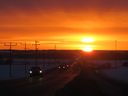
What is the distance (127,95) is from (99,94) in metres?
2.15

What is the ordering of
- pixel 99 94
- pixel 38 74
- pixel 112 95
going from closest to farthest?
1. pixel 99 94
2. pixel 112 95
3. pixel 38 74

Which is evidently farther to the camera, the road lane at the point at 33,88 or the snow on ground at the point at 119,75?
the snow on ground at the point at 119,75

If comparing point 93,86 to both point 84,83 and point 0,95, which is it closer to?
point 84,83

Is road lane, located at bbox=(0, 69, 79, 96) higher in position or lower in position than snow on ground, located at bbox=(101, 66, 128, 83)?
higher

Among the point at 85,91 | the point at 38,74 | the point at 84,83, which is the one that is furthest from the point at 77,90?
the point at 38,74

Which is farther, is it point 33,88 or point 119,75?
point 119,75

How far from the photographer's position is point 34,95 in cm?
3444

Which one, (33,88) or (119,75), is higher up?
(33,88)

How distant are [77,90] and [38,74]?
4820 centimetres

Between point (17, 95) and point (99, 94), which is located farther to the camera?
point (17, 95)

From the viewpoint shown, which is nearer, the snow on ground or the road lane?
the road lane

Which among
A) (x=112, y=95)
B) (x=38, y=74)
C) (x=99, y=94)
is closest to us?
(x=99, y=94)

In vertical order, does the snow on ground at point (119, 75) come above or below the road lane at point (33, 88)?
below

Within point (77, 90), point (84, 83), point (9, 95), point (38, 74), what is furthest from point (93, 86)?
point (38, 74)
